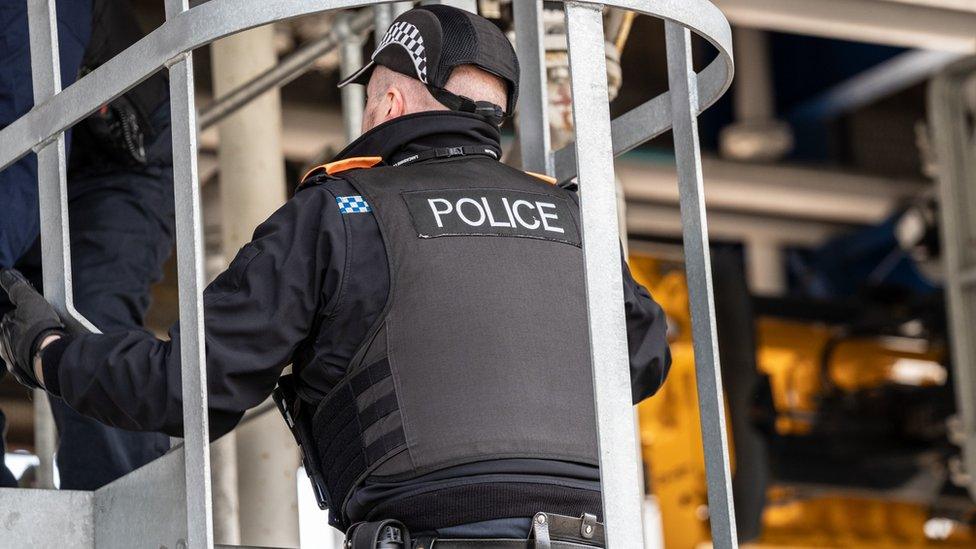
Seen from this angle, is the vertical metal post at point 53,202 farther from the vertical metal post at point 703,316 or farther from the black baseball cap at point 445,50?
the vertical metal post at point 703,316

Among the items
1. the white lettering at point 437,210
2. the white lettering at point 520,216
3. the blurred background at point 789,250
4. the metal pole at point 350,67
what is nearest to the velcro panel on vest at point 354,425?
the white lettering at point 437,210

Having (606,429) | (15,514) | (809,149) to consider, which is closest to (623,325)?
(606,429)

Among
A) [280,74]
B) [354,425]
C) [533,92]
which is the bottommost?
[354,425]

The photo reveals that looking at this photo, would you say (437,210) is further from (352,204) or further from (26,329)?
(26,329)

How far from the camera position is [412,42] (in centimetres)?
311

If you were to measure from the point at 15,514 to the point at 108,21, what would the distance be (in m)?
2.02

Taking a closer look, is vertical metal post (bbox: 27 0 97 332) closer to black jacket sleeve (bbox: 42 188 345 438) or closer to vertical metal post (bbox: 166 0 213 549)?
black jacket sleeve (bbox: 42 188 345 438)

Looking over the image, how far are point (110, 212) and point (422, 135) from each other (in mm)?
1606

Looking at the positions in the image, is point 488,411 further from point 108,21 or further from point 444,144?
point 108,21

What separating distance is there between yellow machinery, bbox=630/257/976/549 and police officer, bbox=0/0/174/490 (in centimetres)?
564

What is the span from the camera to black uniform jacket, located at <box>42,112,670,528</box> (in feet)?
9.00

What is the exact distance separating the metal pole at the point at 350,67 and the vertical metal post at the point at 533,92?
45.2 inches

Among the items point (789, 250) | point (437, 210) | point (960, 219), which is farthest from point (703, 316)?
point (789, 250)

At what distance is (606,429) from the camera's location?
2.49m
